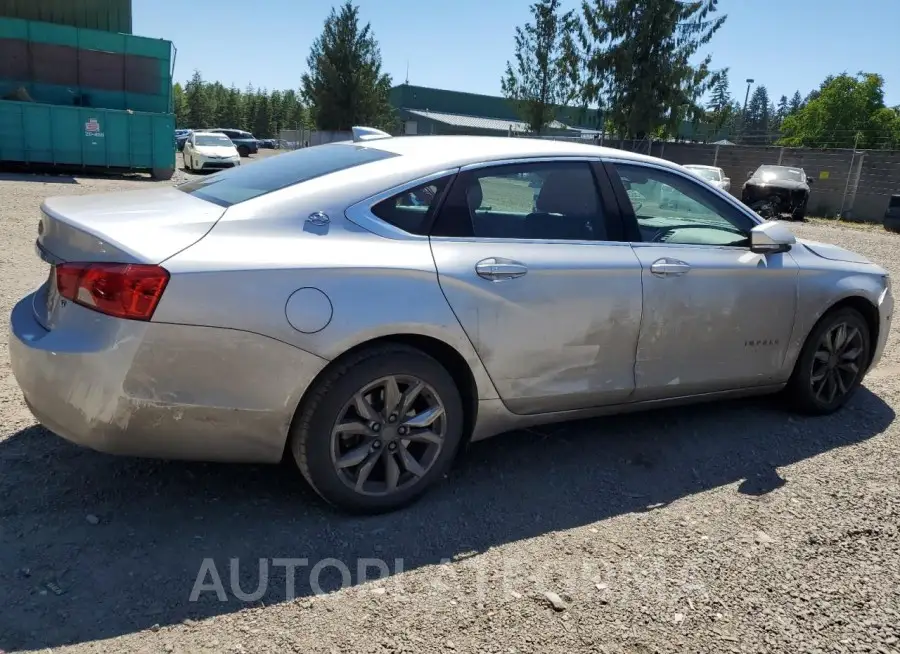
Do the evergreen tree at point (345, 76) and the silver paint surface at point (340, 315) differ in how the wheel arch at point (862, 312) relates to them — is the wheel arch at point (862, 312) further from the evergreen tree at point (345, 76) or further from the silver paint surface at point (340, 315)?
the evergreen tree at point (345, 76)

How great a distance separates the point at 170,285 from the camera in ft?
8.16

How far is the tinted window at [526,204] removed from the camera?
317cm

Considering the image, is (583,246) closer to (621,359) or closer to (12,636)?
(621,359)

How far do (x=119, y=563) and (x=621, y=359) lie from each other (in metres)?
2.34

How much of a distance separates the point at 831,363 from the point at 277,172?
11.4 ft

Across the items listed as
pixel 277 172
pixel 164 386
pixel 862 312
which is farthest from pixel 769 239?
pixel 164 386

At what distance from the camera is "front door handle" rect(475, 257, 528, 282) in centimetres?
305

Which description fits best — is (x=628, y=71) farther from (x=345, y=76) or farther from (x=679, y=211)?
(x=679, y=211)

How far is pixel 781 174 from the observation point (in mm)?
22031

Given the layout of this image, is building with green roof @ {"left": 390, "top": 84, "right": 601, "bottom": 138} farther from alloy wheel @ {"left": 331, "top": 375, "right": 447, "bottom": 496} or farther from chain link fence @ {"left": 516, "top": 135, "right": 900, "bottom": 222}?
alloy wheel @ {"left": 331, "top": 375, "right": 447, "bottom": 496}

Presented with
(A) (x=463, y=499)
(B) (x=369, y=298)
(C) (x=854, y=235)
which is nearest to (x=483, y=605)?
(A) (x=463, y=499)

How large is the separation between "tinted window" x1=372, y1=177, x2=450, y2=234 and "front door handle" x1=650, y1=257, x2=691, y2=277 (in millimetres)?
1173

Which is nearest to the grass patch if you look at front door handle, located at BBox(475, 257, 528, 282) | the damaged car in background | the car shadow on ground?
the damaged car in background

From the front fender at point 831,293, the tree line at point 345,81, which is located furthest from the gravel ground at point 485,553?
the tree line at point 345,81
